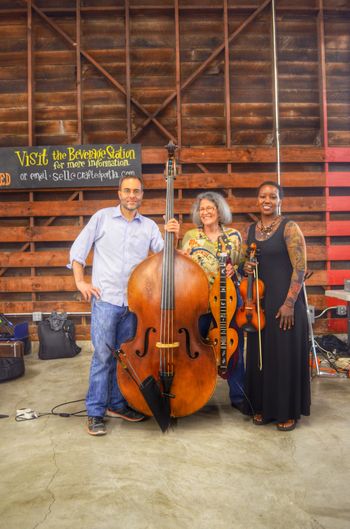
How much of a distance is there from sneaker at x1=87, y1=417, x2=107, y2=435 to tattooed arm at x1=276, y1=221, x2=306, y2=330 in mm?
1278

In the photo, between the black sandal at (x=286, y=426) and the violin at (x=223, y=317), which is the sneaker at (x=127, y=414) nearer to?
the violin at (x=223, y=317)

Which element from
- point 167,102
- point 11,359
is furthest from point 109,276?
point 167,102

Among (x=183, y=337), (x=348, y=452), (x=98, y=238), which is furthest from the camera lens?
(x=98, y=238)

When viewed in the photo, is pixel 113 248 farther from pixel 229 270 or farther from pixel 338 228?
pixel 338 228

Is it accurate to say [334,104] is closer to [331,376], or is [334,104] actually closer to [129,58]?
[129,58]

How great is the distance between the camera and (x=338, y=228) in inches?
205

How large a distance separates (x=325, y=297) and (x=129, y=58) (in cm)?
393

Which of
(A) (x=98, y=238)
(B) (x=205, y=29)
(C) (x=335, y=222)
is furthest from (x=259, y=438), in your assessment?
(B) (x=205, y=29)

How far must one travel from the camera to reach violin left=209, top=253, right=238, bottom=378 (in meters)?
2.67

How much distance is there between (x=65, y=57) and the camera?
5.34 m

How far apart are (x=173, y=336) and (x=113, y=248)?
72 centimetres

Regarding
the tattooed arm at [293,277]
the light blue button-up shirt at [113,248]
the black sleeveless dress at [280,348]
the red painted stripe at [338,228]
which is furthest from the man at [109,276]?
the red painted stripe at [338,228]

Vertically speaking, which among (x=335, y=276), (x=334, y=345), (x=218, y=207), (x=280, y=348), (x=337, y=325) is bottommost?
(x=334, y=345)

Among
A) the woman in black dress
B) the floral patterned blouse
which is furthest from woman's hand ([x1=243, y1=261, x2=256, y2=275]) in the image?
the floral patterned blouse
